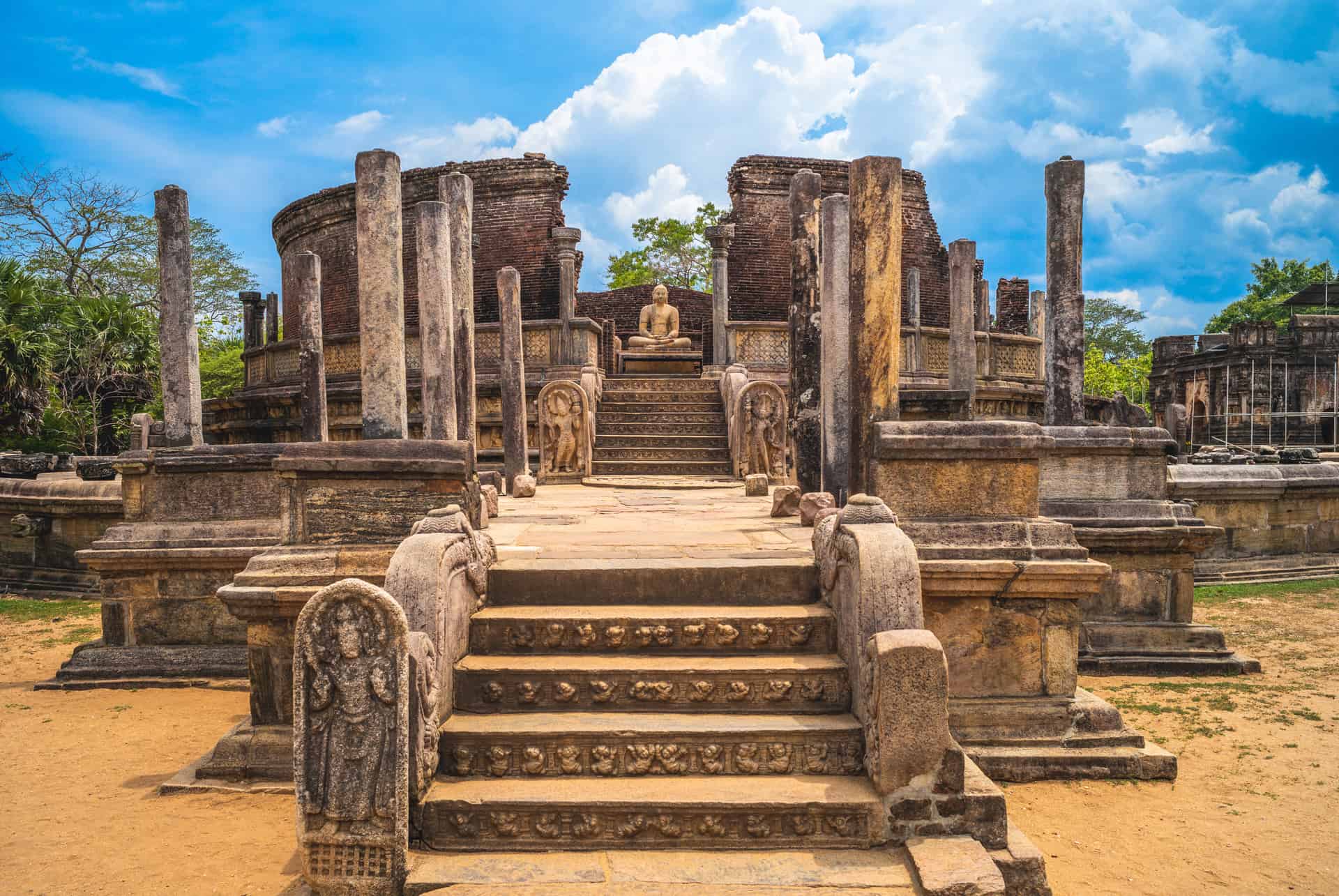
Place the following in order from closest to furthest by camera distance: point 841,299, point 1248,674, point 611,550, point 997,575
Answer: point 997,575 → point 611,550 → point 1248,674 → point 841,299

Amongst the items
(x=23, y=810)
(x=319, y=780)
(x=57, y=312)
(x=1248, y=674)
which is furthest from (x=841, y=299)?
(x=57, y=312)

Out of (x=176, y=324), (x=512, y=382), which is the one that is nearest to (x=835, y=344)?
(x=512, y=382)

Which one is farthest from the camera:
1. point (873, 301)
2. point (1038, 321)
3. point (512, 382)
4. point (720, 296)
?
point (1038, 321)

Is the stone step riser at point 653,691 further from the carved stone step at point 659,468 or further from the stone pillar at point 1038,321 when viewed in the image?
the stone pillar at point 1038,321

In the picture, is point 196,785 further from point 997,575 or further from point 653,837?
A: point 997,575

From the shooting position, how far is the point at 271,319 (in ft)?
74.0

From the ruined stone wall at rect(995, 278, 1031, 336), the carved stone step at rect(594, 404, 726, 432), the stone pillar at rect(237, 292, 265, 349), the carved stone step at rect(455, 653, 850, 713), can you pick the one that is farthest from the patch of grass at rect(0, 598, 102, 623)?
the ruined stone wall at rect(995, 278, 1031, 336)

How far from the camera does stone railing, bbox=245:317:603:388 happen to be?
15984 mm

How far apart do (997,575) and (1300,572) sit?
8041 mm

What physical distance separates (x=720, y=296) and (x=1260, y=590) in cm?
1036

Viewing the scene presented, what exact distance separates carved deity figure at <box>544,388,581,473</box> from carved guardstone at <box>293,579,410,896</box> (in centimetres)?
862

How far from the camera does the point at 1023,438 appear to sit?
14.6ft

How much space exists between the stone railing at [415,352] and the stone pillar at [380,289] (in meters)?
7.49

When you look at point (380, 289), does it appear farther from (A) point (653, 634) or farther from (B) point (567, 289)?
(B) point (567, 289)
